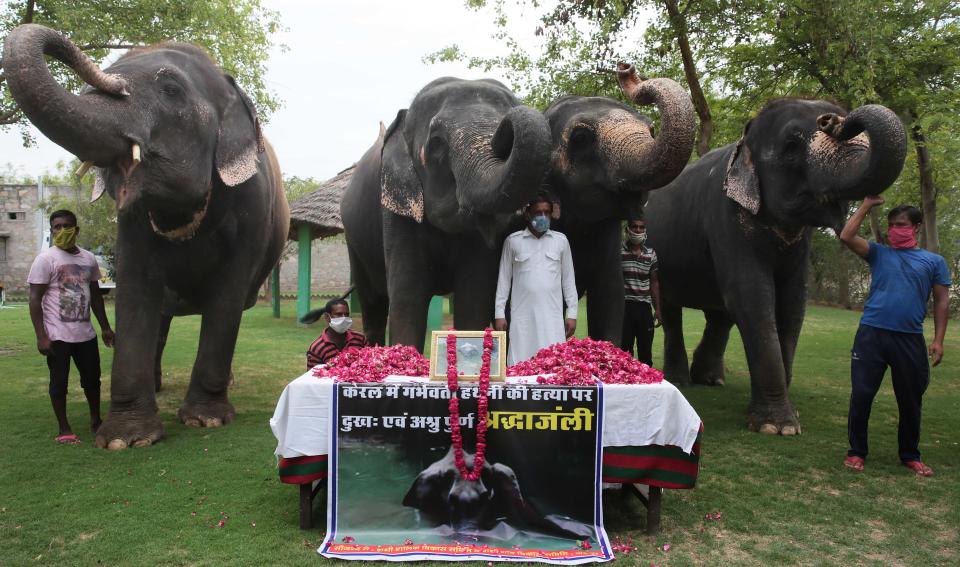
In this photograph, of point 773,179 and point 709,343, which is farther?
point 709,343

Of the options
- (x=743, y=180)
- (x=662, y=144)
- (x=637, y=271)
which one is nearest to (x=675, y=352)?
(x=637, y=271)

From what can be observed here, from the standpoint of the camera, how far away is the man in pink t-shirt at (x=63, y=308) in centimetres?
570

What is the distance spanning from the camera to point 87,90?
4910 mm

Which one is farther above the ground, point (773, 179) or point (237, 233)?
point (773, 179)

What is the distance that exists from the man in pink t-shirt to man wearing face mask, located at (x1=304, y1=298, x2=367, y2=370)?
6.20 ft

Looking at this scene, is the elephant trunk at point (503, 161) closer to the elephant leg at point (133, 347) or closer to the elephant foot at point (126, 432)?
the elephant leg at point (133, 347)

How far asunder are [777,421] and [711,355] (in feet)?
9.65

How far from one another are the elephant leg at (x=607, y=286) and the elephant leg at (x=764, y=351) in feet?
3.61

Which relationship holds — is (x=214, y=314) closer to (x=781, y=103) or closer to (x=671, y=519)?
(x=671, y=519)

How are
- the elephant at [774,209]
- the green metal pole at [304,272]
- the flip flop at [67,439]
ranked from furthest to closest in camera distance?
the green metal pole at [304,272] → the flip flop at [67,439] → the elephant at [774,209]

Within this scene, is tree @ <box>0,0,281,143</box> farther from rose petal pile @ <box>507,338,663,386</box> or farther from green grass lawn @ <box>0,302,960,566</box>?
rose petal pile @ <box>507,338,663,386</box>

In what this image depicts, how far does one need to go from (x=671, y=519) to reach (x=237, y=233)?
4.08 metres

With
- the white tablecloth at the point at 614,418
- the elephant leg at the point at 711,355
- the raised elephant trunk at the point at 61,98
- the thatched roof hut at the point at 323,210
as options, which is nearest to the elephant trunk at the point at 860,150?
the white tablecloth at the point at 614,418

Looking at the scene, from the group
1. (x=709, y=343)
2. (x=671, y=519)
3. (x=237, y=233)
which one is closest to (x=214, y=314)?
(x=237, y=233)
